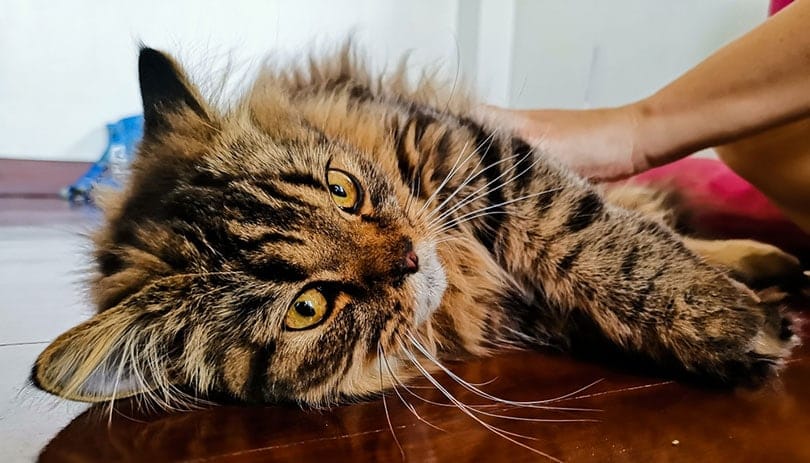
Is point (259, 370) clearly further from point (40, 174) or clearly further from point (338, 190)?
point (40, 174)

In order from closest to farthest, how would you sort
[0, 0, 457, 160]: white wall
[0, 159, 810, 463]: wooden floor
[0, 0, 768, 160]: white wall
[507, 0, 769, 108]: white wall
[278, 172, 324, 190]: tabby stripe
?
[0, 159, 810, 463]: wooden floor
[278, 172, 324, 190]: tabby stripe
[507, 0, 769, 108]: white wall
[0, 0, 768, 160]: white wall
[0, 0, 457, 160]: white wall

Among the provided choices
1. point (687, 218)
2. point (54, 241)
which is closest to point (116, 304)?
point (687, 218)

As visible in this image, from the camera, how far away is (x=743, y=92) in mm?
1193

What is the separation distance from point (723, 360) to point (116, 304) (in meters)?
0.79

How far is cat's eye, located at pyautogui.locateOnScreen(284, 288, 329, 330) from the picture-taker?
86cm

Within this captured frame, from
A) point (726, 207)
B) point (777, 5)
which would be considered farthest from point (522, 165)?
point (777, 5)

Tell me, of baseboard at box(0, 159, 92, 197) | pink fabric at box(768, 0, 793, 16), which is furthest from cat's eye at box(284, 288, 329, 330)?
baseboard at box(0, 159, 92, 197)

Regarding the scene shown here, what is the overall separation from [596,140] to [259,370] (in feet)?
2.84

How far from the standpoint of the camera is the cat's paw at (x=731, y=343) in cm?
85

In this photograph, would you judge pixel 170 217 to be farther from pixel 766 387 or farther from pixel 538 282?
pixel 766 387

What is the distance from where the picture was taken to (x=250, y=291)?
849 millimetres

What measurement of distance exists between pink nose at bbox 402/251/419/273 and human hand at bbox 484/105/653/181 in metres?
0.50

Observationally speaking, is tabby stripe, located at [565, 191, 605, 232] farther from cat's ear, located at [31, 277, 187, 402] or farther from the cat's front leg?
cat's ear, located at [31, 277, 187, 402]

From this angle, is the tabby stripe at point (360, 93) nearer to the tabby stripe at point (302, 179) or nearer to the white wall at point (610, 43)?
the tabby stripe at point (302, 179)
